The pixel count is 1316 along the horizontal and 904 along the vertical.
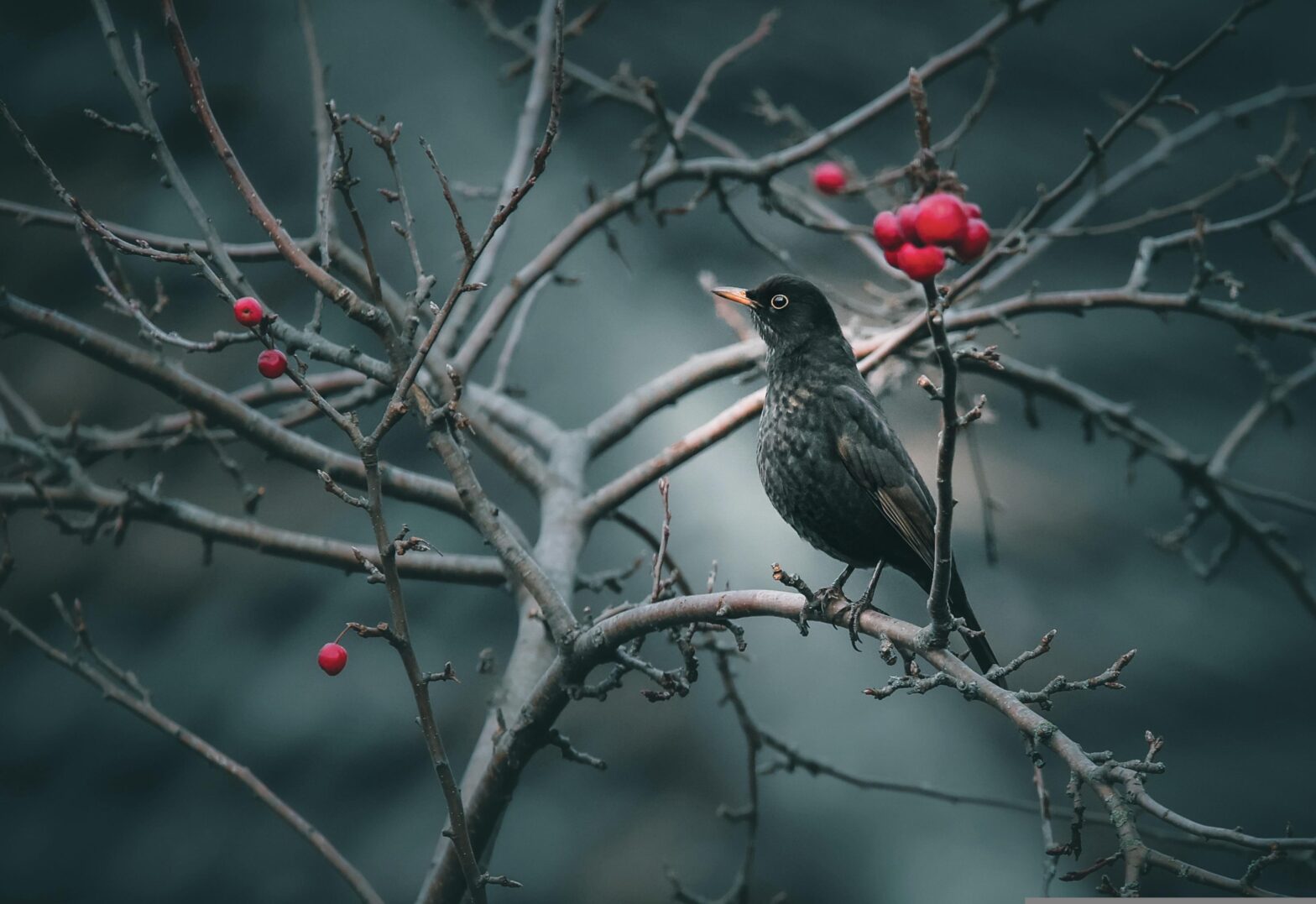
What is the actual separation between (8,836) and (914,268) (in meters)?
5.02

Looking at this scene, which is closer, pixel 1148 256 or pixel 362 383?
pixel 1148 256

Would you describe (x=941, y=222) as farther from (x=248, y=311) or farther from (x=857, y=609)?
(x=248, y=311)

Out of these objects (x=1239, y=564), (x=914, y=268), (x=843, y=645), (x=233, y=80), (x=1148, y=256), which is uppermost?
(x=233, y=80)

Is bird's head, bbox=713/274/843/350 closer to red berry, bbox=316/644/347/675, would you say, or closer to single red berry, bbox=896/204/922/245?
red berry, bbox=316/644/347/675

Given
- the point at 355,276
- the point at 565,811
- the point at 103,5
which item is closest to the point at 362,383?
the point at 355,276

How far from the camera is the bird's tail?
1.87 metres

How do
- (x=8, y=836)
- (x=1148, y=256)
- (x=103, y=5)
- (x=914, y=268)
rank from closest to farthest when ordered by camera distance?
(x=914, y=268) < (x=103, y=5) < (x=1148, y=256) < (x=8, y=836)

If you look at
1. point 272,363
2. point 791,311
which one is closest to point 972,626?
point 791,311

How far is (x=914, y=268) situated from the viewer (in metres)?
1.06

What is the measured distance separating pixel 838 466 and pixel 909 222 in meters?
1.17

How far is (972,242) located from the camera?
42.7 inches

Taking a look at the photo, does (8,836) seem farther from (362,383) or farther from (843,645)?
(843,645)

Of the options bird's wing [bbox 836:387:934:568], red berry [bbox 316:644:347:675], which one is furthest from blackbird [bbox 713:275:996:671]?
red berry [bbox 316:644:347:675]

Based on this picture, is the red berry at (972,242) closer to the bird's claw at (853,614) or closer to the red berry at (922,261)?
the red berry at (922,261)
